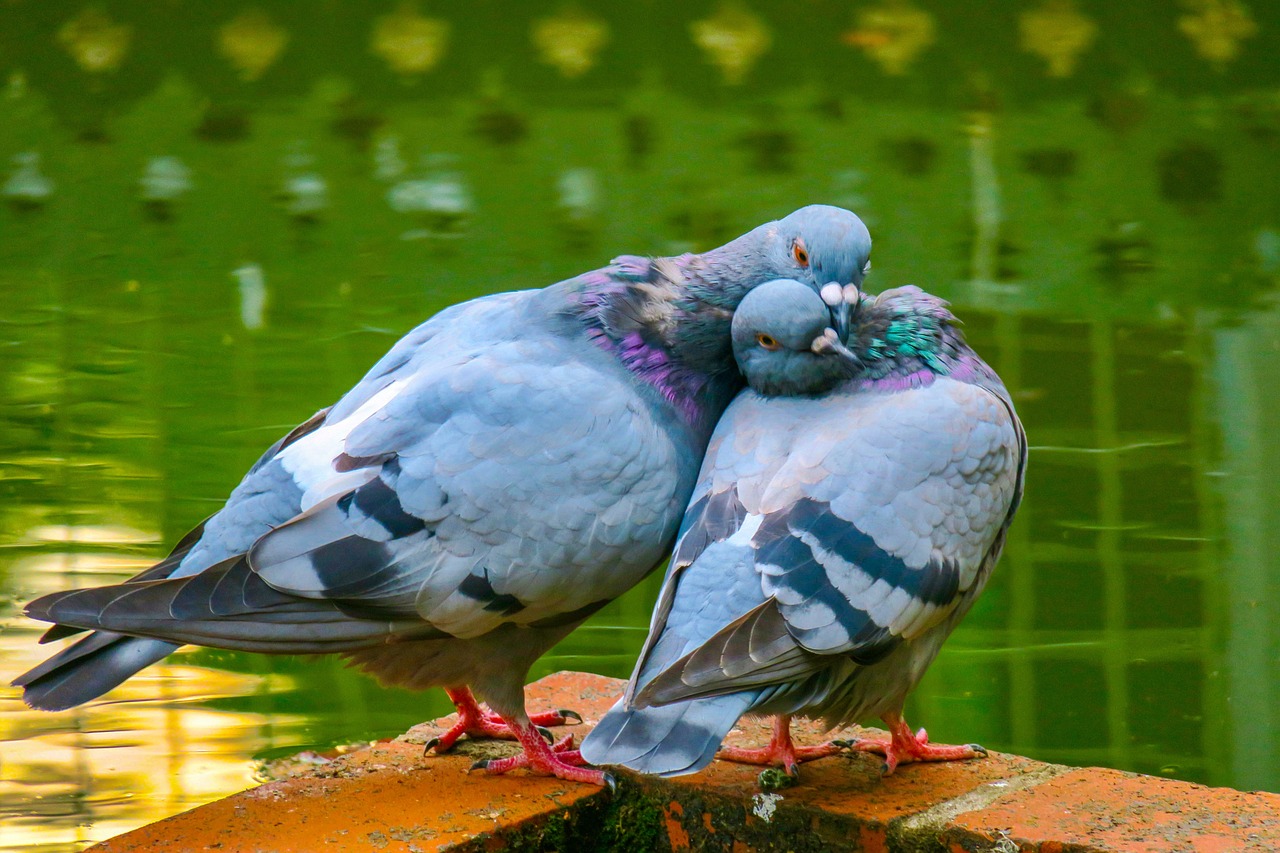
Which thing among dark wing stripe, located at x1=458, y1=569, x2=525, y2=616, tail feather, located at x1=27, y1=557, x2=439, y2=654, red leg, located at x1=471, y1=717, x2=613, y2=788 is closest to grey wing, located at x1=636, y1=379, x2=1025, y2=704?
dark wing stripe, located at x1=458, y1=569, x2=525, y2=616

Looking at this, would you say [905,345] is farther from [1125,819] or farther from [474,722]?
[474,722]

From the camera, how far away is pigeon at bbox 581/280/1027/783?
2.48 m

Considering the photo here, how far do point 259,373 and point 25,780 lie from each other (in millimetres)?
2253

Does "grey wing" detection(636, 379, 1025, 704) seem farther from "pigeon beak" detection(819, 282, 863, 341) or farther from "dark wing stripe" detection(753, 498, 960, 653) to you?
"pigeon beak" detection(819, 282, 863, 341)

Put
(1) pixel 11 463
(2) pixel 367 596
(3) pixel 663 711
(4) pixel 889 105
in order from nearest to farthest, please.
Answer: (3) pixel 663 711 → (2) pixel 367 596 → (1) pixel 11 463 → (4) pixel 889 105

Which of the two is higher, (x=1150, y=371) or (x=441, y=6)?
(x=441, y=6)

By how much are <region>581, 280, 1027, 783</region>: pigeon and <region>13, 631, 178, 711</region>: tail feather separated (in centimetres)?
90

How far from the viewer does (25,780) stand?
11.7 feet

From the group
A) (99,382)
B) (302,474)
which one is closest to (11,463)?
(99,382)

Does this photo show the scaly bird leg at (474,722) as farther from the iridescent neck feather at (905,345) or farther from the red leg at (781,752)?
the iridescent neck feather at (905,345)

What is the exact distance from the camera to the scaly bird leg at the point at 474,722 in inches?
123

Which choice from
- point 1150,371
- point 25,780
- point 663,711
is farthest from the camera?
point 1150,371

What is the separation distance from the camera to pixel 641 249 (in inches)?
238

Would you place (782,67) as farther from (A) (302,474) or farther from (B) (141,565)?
(A) (302,474)
